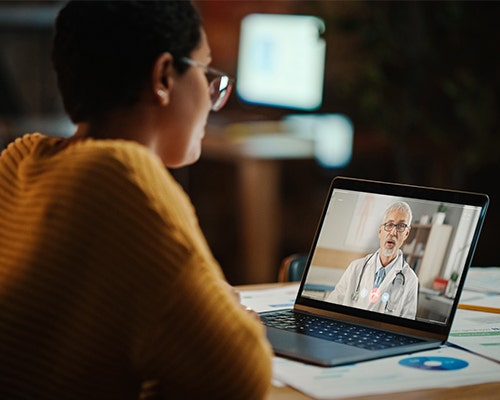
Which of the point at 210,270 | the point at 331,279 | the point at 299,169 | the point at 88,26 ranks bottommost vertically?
the point at 299,169

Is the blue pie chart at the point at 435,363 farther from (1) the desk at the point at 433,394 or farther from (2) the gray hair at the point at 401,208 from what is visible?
(2) the gray hair at the point at 401,208

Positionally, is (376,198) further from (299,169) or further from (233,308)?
(299,169)

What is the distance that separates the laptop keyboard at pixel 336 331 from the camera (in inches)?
51.3

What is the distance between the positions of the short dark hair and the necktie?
49 cm

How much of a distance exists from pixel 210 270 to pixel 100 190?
144 mm

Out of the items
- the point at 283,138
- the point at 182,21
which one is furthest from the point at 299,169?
the point at 182,21

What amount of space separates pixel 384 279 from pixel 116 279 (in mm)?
576

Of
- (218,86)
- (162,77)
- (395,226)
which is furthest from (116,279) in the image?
(395,226)

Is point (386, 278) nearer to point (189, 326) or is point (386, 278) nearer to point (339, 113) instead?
point (189, 326)

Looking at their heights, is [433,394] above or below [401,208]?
below

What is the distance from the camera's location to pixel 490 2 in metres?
3.67

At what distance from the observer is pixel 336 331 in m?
1.35

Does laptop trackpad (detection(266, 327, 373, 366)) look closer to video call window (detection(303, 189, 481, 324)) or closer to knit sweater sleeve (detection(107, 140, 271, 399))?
video call window (detection(303, 189, 481, 324))

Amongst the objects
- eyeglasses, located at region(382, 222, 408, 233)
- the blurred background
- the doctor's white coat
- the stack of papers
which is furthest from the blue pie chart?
the blurred background
